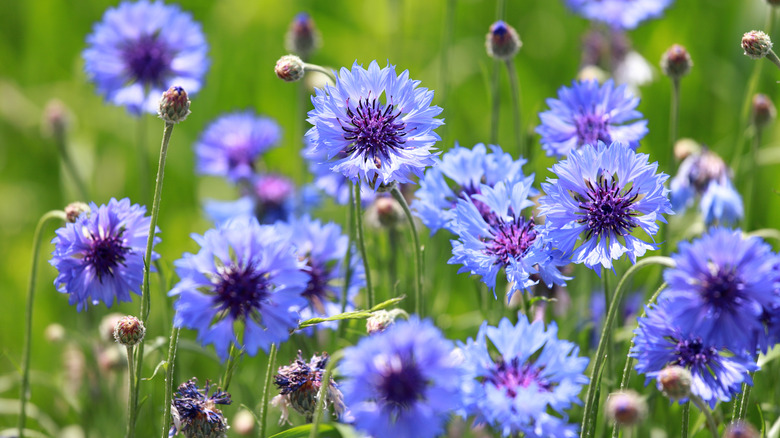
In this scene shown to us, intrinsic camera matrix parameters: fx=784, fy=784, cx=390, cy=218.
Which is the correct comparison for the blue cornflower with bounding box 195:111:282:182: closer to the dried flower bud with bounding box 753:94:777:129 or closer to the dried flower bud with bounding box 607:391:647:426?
the dried flower bud with bounding box 753:94:777:129

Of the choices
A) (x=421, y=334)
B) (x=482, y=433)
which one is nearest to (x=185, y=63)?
(x=482, y=433)

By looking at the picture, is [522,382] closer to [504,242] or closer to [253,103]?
[504,242]

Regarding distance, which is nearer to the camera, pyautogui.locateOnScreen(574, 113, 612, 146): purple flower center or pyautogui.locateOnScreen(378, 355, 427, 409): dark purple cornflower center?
pyautogui.locateOnScreen(378, 355, 427, 409): dark purple cornflower center

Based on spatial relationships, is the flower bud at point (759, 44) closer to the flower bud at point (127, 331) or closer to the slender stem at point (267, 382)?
the slender stem at point (267, 382)

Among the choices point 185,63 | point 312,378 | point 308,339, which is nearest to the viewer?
point 312,378

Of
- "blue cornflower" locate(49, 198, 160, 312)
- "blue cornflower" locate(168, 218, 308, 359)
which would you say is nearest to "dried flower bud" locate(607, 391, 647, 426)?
"blue cornflower" locate(168, 218, 308, 359)

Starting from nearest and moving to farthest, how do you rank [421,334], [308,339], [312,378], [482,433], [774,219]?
[421,334]
[312,378]
[482,433]
[308,339]
[774,219]

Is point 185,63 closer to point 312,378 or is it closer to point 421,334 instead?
point 312,378
